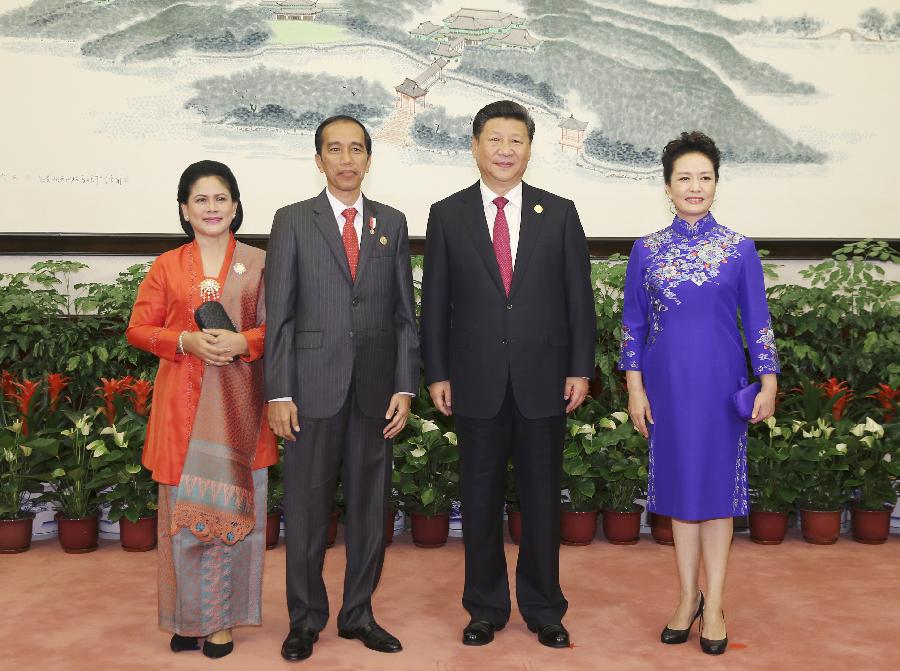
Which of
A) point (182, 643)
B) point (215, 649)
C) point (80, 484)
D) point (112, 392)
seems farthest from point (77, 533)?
point (215, 649)

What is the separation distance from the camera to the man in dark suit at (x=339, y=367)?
2.81 meters

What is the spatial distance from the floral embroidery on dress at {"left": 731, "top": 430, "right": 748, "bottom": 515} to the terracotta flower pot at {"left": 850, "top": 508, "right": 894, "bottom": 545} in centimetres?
157

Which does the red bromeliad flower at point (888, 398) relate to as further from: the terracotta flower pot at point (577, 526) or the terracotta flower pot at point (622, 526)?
the terracotta flower pot at point (577, 526)

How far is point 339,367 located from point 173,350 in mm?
503

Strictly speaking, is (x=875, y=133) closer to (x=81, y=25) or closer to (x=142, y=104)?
(x=142, y=104)

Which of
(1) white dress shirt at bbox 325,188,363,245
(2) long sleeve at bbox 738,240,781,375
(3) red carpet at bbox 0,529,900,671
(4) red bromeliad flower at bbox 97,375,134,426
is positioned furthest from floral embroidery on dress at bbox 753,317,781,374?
(4) red bromeliad flower at bbox 97,375,134,426

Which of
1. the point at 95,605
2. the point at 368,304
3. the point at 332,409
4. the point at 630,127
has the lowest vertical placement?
the point at 95,605

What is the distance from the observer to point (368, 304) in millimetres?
2852

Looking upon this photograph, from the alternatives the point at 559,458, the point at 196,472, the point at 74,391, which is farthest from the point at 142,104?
the point at 559,458

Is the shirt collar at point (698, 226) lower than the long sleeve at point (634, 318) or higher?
higher

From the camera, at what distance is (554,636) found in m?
2.93

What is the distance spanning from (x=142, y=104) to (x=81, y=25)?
0.52 meters

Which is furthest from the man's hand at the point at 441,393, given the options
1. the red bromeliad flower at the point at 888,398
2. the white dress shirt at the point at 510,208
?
the red bromeliad flower at the point at 888,398

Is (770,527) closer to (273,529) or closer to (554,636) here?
(554,636)
